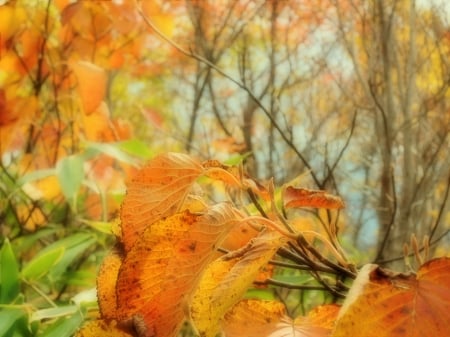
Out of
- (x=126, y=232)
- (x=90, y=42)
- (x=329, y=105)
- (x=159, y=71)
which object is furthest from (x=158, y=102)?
(x=126, y=232)

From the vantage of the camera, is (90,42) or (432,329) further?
(90,42)

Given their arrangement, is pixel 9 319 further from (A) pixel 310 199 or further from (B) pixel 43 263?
(A) pixel 310 199

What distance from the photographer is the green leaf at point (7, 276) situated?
33.5 inches

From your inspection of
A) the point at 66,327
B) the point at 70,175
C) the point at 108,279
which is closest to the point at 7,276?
the point at 66,327

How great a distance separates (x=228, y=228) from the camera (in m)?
0.44

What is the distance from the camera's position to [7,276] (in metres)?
0.85

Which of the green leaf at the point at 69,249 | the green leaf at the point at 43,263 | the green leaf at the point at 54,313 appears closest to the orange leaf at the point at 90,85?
the green leaf at the point at 69,249

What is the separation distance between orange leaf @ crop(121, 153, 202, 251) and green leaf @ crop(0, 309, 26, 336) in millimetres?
298

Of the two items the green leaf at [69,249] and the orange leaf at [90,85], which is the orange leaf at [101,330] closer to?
the green leaf at [69,249]

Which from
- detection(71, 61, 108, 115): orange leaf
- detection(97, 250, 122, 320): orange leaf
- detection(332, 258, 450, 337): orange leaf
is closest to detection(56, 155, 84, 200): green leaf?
detection(71, 61, 108, 115): orange leaf

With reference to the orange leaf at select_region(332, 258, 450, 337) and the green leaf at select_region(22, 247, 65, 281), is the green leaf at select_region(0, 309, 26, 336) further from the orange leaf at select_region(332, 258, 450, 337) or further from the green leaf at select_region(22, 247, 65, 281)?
the orange leaf at select_region(332, 258, 450, 337)

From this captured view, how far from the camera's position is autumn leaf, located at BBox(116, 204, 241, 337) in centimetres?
43

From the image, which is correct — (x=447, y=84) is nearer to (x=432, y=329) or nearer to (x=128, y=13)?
(x=128, y=13)

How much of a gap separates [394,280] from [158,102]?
5.53 meters
